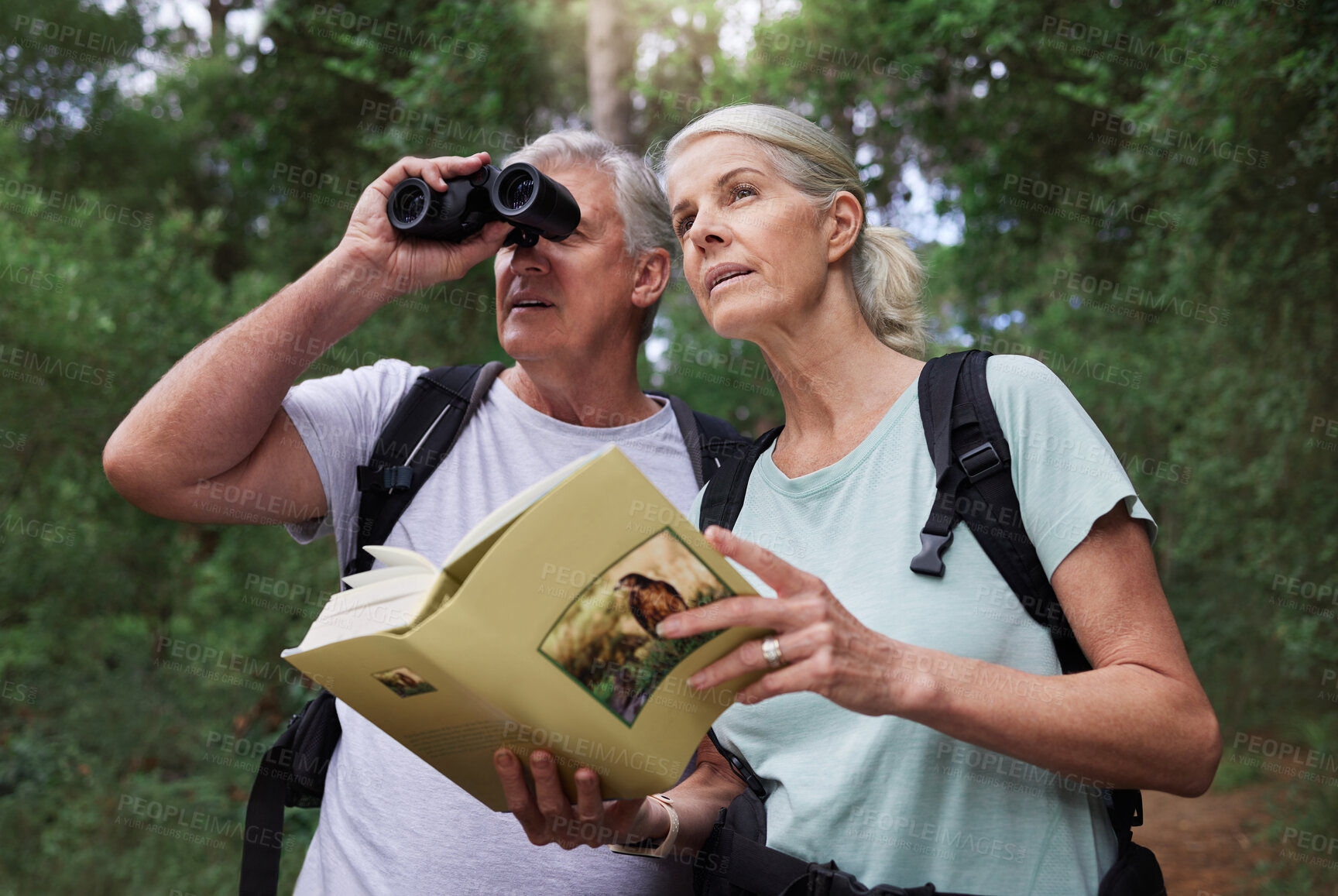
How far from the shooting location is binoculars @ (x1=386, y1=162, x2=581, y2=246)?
254cm

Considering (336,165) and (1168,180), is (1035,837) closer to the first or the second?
(1168,180)

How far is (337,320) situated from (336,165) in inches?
293

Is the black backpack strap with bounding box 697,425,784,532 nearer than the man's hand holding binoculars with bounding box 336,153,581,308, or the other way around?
Result: the black backpack strap with bounding box 697,425,784,532

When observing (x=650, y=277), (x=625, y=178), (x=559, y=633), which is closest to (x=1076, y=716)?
(x=559, y=633)

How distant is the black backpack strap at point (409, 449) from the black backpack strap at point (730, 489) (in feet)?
2.37

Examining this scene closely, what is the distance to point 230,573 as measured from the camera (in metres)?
7.14

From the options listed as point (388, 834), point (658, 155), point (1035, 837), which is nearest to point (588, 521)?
point (1035, 837)

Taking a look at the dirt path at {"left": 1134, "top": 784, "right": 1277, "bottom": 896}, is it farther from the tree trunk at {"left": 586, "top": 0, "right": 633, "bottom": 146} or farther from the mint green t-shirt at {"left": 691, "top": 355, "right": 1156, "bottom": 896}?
the tree trunk at {"left": 586, "top": 0, "right": 633, "bottom": 146}

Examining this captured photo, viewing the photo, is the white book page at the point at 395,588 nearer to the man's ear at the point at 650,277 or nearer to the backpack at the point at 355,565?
the backpack at the point at 355,565

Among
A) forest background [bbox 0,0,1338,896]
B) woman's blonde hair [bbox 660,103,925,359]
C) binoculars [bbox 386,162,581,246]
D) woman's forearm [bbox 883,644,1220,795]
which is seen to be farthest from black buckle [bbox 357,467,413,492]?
forest background [bbox 0,0,1338,896]

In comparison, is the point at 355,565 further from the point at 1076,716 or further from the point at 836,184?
the point at 1076,716

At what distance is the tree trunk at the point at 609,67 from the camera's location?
680 centimetres

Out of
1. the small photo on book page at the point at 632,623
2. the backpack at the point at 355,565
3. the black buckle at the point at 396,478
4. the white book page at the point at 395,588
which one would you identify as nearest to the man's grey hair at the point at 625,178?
the backpack at the point at 355,565

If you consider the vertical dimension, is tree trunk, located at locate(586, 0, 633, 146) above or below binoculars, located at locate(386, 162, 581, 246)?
above
